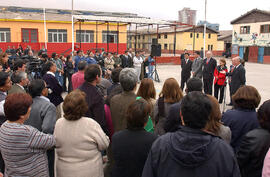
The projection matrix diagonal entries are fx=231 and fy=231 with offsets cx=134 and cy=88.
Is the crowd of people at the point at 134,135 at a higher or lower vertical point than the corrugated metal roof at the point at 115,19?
lower

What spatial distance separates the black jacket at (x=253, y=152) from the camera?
2002 millimetres

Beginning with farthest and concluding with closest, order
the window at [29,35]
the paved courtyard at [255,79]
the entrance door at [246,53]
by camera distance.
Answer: the entrance door at [246,53], the window at [29,35], the paved courtyard at [255,79]

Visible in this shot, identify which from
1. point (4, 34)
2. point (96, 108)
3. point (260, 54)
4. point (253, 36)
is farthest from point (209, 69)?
point (253, 36)

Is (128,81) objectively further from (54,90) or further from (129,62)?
(129,62)

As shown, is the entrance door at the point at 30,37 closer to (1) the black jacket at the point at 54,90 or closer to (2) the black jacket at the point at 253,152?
(1) the black jacket at the point at 54,90

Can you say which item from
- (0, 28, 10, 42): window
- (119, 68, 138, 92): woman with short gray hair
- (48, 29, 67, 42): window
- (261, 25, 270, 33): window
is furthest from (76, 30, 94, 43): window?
(119, 68, 138, 92): woman with short gray hair

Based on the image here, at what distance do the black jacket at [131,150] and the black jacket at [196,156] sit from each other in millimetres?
573

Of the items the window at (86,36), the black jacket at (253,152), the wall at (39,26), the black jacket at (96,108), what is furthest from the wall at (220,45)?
the black jacket at (253,152)

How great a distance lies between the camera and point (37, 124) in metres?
2.67

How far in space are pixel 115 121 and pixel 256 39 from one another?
3308 cm

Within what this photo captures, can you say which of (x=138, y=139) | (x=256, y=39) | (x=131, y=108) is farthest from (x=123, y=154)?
(x=256, y=39)

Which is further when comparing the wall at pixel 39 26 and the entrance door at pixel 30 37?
the entrance door at pixel 30 37

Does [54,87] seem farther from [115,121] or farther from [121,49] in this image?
[121,49]

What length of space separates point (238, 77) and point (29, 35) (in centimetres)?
2463
